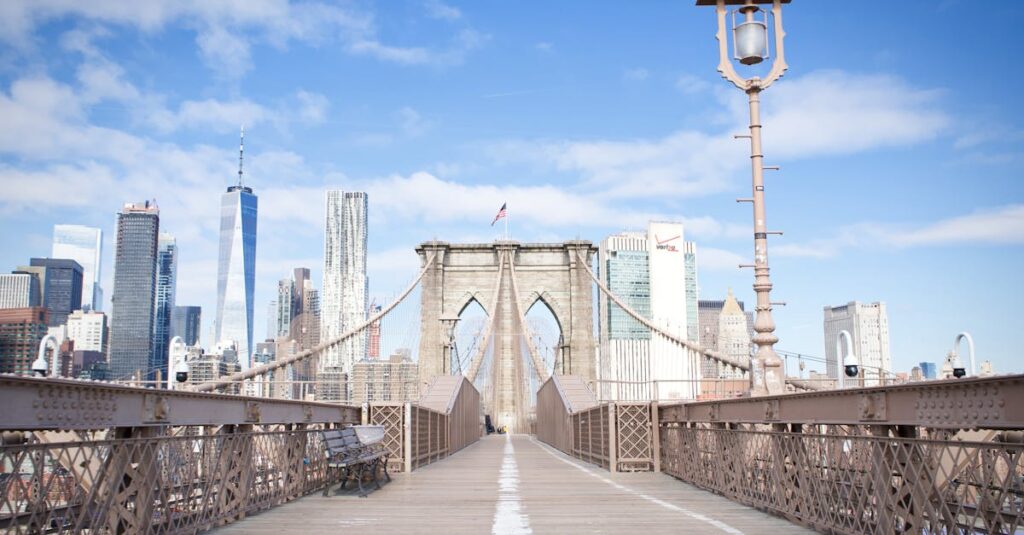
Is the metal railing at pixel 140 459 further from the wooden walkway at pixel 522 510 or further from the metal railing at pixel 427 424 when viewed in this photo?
the metal railing at pixel 427 424

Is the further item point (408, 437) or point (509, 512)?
point (408, 437)

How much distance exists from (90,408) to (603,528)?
4.59m

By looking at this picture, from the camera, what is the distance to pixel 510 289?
60469mm

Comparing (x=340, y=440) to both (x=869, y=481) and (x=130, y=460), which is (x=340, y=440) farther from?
(x=869, y=481)

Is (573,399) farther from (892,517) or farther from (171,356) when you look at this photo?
(892,517)

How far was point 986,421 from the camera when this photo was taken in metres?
5.36

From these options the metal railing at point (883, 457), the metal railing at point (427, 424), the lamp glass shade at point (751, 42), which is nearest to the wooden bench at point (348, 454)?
the metal railing at point (427, 424)

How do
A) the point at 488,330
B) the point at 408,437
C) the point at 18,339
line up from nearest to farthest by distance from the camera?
the point at 408,437 < the point at 488,330 < the point at 18,339

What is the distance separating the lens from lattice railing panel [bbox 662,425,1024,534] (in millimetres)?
5748

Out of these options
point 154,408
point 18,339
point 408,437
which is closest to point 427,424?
point 408,437

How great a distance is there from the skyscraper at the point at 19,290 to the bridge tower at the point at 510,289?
133 m

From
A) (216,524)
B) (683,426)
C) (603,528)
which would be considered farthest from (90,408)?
(683,426)

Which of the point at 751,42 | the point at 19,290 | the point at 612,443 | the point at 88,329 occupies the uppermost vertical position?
the point at 19,290

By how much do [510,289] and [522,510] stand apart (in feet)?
166
